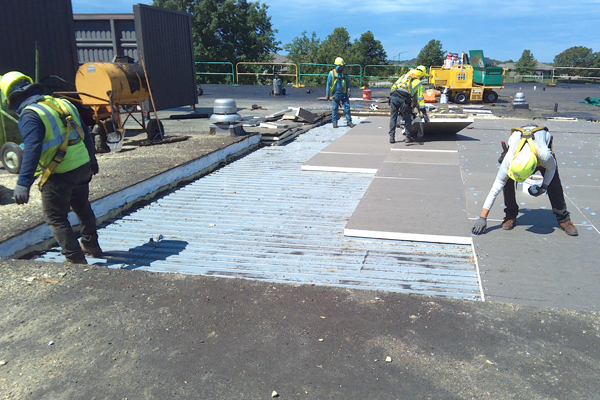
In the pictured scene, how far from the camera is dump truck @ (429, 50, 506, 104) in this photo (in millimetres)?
21578

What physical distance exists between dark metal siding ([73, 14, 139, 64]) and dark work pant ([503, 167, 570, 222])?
11.7m

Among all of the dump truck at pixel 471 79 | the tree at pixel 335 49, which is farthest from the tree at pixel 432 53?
the dump truck at pixel 471 79

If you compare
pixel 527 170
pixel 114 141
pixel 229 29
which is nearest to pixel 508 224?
pixel 527 170

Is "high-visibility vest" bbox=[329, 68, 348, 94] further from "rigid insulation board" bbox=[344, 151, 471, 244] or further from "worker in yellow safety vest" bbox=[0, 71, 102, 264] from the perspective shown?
"worker in yellow safety vest" bbox=[0, 71, 102, 264]

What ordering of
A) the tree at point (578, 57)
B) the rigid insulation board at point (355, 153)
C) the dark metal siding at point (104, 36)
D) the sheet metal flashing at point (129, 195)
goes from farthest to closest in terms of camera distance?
the tree at point (578, 57), the dark metal siding at point (104, 36), the rigid insulation board at point (355, 153), the sheet metal flashing at point (129, 195)

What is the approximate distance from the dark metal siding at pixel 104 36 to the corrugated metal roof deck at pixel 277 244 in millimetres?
8203

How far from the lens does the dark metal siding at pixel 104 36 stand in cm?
1286

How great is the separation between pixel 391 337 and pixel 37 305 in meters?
2.57

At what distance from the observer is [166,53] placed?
13523 mm

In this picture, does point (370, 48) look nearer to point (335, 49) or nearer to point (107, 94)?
point (335, 49)

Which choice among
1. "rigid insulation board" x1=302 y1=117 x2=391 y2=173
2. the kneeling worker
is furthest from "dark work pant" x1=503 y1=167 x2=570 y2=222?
"rigid insulation board" x1=302 y1=117 x2=391 y2=173

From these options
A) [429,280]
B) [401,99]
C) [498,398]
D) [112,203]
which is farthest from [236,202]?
[401,99]

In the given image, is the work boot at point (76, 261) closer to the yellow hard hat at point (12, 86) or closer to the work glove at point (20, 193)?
the work glove at point (20, 193)

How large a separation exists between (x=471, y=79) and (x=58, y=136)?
21374mm
